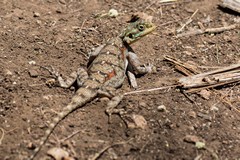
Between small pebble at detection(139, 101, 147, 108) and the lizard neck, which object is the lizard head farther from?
small pebble at detection(139, 101, 147, 108)

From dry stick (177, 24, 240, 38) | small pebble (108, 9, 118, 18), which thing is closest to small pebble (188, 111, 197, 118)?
dry stick (177, 24, 240, 38)

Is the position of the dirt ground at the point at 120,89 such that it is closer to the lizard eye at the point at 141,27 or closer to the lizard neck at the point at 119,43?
the lizard neck at the point at 119,43

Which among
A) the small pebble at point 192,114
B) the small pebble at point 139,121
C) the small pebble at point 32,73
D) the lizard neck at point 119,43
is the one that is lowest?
the small pebble at point 192,114

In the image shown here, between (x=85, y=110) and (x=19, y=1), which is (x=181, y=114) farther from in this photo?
(x=19, y=1)

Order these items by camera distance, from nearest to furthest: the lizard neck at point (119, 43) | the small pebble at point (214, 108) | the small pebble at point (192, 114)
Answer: the small pebble at point (192, 114), the small pebble at point (214, 108), the lizard neck at point (119, 43)

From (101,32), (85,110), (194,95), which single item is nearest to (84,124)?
(85,110)

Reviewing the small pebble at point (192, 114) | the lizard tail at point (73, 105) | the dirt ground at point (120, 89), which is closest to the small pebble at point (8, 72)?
the dirt ground at point (120, 89)

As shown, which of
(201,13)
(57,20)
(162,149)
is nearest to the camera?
(162,149)
